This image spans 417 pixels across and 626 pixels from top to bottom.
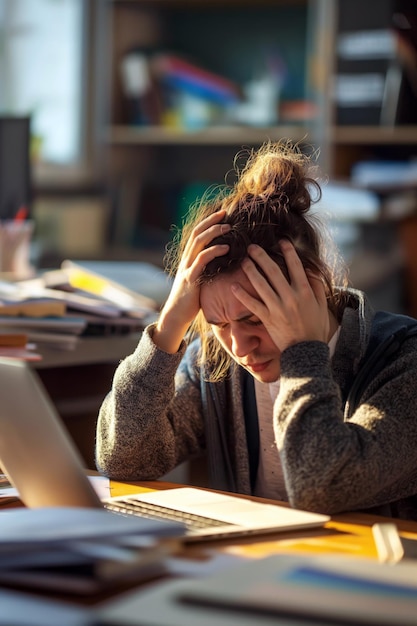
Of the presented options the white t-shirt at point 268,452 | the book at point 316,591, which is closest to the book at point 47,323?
the white t-shirt at point 268,452

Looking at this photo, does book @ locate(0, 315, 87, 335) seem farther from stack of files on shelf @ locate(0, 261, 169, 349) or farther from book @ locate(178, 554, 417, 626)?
book @ locate(178, 554, 417, 626)

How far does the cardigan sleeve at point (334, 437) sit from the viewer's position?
4.31ft

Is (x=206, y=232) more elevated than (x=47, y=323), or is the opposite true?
(x=206, y=232)

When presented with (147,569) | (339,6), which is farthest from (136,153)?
(147,569)

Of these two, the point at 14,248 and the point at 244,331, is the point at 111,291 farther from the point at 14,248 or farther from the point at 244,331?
the point at 244,331

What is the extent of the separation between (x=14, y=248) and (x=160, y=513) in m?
1.67

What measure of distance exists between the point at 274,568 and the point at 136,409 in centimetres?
75

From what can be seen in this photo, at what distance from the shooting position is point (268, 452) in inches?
63.6

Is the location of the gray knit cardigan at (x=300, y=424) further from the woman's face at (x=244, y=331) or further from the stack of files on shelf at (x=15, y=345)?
the stack of files on shelf at (x=15, y=345)

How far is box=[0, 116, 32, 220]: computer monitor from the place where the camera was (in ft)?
10.0

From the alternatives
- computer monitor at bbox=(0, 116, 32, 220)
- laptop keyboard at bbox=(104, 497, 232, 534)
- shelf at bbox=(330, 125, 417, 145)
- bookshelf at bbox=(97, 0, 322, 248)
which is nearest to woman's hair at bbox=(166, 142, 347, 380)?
laptop keyboard at bbox=(104, 497, 232, 534)

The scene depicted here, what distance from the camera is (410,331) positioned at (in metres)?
1.51

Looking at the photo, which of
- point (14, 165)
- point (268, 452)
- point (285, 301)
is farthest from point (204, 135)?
point (285, 301)

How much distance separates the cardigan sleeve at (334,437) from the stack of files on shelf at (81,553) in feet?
1.28
